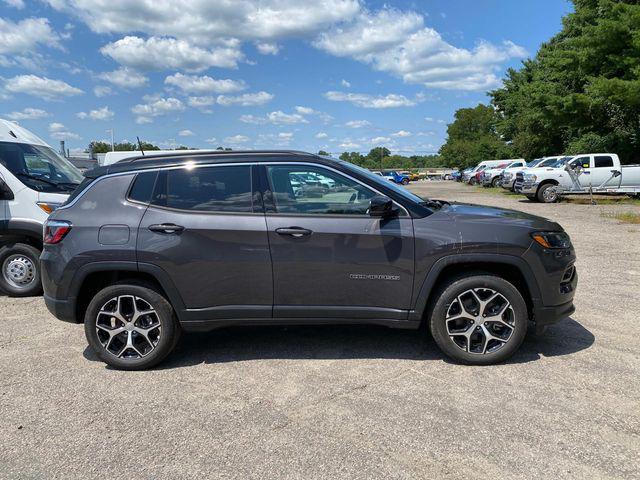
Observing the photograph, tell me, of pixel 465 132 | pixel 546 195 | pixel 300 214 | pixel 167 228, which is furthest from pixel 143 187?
pixel 465 132

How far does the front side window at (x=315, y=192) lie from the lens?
390cm

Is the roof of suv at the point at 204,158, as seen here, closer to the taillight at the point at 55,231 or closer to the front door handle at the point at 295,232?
the taillight at the point at 55,231

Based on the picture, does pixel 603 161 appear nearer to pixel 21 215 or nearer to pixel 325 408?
pixel 325 408

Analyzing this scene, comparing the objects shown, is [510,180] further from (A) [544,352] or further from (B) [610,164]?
(A) [544,352]

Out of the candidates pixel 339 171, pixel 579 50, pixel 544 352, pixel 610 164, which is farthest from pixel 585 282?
pixel 579 50

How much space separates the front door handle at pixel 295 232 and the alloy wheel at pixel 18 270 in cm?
441

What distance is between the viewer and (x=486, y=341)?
388cm

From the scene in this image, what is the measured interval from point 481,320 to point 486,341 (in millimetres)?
180

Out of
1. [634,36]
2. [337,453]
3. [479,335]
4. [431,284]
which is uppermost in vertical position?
[634,36]

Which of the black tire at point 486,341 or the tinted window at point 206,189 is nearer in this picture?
the black tire at point 486,341

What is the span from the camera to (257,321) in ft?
13.0


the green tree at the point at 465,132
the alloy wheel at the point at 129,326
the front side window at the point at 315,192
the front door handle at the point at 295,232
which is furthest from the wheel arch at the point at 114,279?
the green tree at the point at 465,132

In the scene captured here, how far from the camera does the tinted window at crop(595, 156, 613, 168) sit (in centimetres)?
1966

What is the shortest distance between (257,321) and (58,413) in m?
1.55
